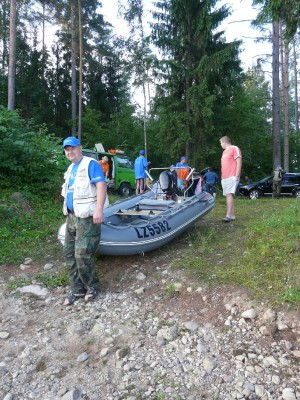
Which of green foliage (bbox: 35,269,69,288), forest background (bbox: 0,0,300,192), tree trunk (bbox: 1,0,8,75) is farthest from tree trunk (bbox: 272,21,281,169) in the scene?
tree trunk (bbox: 1,0,8,75)

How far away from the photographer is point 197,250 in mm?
5012

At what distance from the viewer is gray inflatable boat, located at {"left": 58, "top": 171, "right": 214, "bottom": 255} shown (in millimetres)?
4414

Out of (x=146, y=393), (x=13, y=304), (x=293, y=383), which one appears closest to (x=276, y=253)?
(x=293, y=383)

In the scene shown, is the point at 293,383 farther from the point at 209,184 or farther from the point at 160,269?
the point at 209,184

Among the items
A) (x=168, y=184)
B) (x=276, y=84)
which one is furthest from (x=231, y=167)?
(x=276, y=84)

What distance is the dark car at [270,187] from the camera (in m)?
16.4

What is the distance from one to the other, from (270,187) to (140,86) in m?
12.1

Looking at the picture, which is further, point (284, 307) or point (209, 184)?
point (209, 184)

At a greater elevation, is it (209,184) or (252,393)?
(209,184)

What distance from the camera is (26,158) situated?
326 inches

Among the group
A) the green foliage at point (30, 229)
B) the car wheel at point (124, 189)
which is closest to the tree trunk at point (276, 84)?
the car wheel at point (124, 189)

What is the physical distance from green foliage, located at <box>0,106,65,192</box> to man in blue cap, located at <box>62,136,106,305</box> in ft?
14.7

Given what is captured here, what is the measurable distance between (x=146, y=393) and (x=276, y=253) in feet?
8.48

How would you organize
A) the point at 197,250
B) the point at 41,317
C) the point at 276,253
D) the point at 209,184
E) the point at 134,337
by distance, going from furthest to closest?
the point at 209,184 → the point at 197,250 → the point at 276,253 → the point at 41,317 → the point at 134,337
